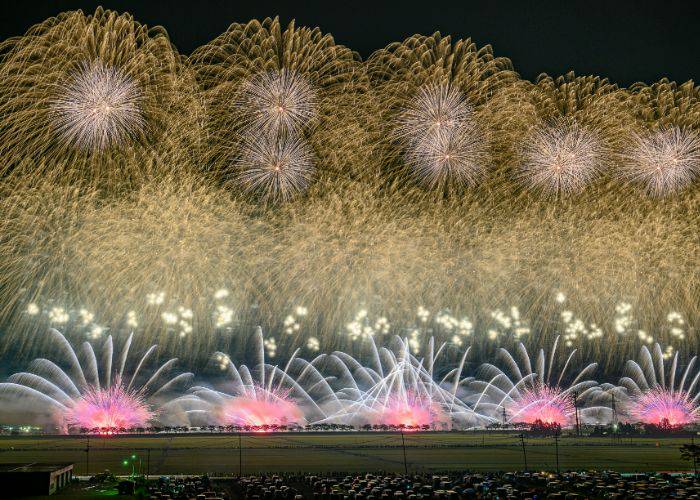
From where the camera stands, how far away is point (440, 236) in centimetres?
7550

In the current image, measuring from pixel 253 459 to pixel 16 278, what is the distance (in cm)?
2902

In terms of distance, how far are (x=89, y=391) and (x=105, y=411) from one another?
361cm

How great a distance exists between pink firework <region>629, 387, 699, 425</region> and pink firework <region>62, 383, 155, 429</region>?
236 ft

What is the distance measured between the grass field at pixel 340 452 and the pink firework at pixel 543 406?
11097 mm

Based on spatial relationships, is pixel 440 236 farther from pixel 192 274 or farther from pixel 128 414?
pixel 128 414

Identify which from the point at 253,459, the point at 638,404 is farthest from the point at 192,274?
the point at 638,404

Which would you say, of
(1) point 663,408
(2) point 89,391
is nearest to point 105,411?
(2) point 89,391

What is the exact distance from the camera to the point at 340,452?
284ft

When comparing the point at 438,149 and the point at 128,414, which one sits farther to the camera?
the point at 128,414

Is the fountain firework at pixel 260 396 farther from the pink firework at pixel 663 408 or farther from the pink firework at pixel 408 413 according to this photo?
the pink firework at pixel 663 408

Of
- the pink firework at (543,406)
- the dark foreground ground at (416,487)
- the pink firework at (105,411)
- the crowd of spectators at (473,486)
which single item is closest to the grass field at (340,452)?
the pink firework at (105,411)

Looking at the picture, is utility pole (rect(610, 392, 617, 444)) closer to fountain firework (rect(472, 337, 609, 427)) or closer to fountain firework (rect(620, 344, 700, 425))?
fountain firework (rect(620, 344, 700, 425))

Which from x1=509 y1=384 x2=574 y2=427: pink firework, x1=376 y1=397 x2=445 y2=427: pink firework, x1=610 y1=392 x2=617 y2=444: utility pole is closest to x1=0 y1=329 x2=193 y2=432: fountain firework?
x1=376 y1=397 x2=445 y2=427: pink firework

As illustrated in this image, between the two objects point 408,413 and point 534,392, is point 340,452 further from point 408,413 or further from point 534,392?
point 534,392
